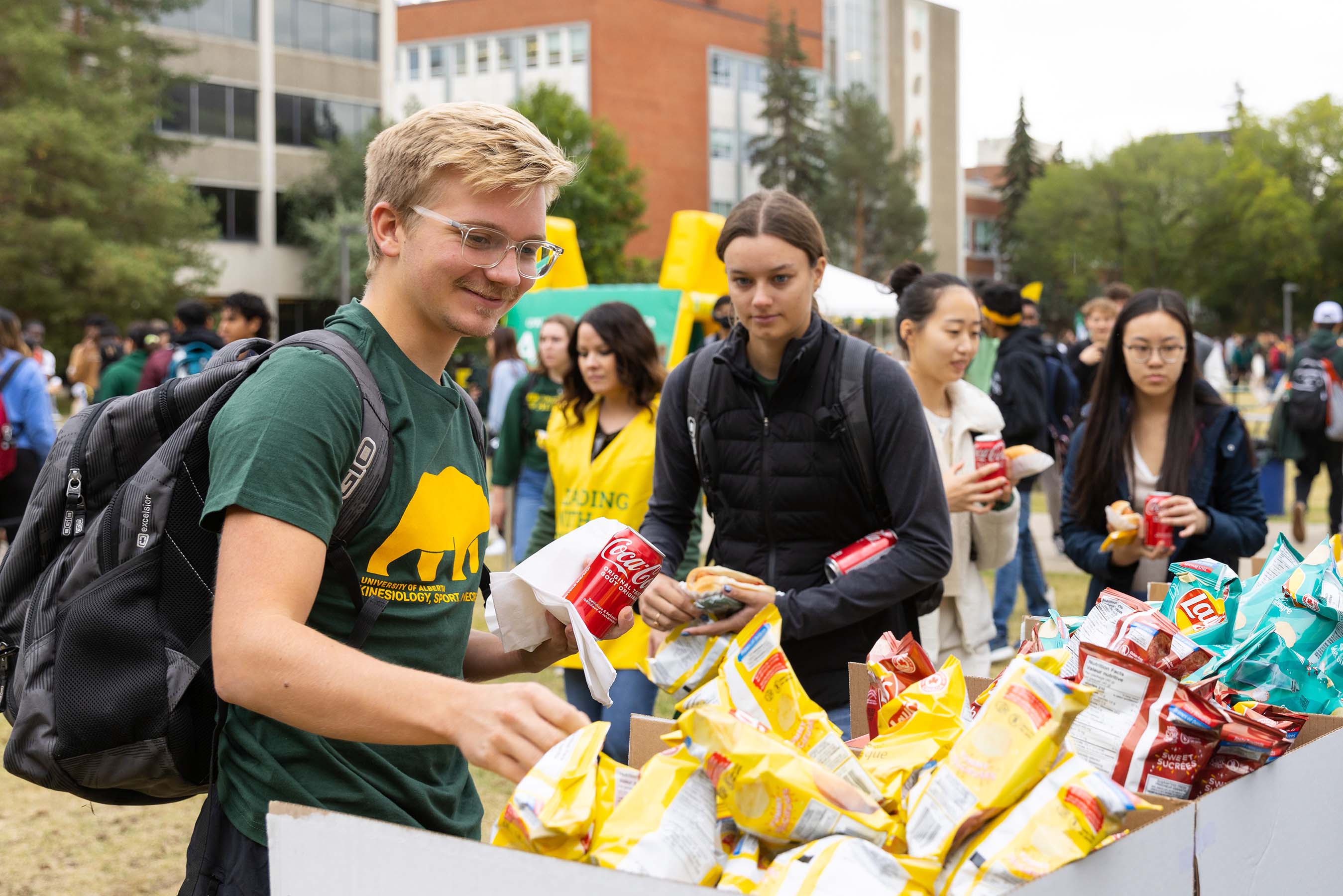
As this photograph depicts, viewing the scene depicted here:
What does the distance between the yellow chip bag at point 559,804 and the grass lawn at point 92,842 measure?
3151 mm

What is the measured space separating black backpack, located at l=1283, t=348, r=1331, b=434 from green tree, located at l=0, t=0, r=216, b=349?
27955 millimetres

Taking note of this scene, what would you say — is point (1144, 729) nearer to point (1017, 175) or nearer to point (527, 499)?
point (527, 499)

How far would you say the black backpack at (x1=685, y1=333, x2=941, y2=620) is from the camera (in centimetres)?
296

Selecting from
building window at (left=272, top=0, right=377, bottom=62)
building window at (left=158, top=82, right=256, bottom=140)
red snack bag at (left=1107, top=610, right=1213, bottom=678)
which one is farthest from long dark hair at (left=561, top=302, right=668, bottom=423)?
building window at (left=272, top=0, right=377, bottom=62)

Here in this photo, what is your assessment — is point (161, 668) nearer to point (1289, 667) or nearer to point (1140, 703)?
point (1140, 703)

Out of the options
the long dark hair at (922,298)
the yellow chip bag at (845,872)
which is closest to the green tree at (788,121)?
the long dark hair at (922,298)

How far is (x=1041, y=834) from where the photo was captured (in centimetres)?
124

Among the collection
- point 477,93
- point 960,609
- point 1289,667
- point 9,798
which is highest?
point 477,93

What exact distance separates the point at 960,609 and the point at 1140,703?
2629 millimetres

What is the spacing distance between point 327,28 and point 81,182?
563 inches

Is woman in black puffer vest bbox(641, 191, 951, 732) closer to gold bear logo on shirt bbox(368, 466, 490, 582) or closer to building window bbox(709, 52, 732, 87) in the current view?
gold bear logo on shirt bbox(368, 466, 490, 582)

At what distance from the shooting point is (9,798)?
5.35m

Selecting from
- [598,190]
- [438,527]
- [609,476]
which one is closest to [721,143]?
[598,190]

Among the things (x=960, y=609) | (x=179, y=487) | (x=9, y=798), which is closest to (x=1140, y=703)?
(x=179, y=487)
